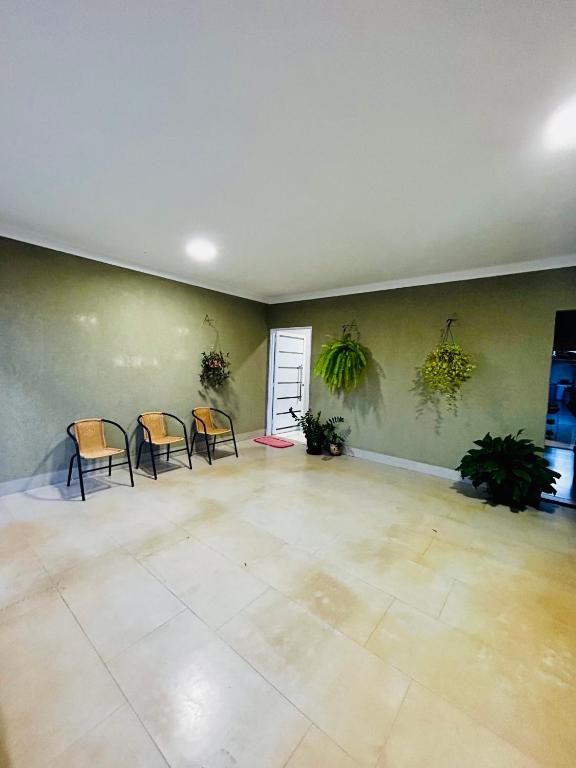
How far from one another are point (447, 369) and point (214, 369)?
10.8 feet

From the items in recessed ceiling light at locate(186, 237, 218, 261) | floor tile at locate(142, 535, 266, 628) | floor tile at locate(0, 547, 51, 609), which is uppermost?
recessed ceiling light at locate(186, 237, 218, 261)

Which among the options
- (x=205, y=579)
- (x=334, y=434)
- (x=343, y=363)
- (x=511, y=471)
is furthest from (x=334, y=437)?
(x=205, y=579)

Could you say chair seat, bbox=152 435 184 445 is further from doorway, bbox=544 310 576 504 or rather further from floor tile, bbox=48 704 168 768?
doorway, bbox=544 310 576 504

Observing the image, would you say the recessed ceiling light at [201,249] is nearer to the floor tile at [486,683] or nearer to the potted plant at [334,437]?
the potted plant at [334,437]

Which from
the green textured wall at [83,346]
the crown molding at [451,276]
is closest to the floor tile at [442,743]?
the green textured wall at [83,346]

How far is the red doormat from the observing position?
5.25 m

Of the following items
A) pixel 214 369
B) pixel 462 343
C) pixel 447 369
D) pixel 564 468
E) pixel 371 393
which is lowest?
pixel 564 468

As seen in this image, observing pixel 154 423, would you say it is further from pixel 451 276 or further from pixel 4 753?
pixel 451 276

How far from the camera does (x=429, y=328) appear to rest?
4.04m

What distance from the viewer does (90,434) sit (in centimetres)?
342

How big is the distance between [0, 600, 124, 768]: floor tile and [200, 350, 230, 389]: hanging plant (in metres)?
3.40

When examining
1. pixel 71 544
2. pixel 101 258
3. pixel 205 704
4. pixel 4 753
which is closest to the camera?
pixel 4 753

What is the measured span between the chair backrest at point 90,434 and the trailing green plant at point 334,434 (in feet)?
10.1

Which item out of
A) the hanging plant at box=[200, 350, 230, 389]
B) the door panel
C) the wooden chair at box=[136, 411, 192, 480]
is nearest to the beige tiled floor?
the wooden chair at box=[136, 411, 192, 480]
